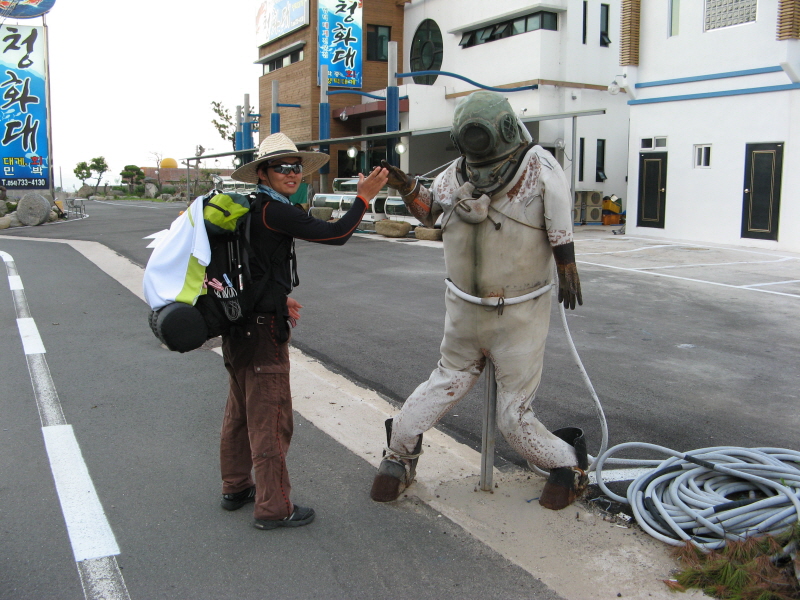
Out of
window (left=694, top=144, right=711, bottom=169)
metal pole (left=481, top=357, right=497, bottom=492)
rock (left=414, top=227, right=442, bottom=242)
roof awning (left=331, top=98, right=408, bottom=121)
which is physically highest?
roof awning (left=331, top=98, right=408, bottom=121)

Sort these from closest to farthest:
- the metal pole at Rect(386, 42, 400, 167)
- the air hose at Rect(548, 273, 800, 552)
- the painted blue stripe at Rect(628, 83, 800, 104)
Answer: the air hose at Rect(548, 273, 800, 552) → the painted blue stripe at Rect(628, 83, 800, 104) → the metal pole at Rect(386, 42, 400, 167)

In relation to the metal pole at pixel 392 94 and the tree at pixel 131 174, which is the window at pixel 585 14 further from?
the tree at pixel 131 174

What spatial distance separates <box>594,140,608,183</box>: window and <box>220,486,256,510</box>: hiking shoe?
22372 millimetres

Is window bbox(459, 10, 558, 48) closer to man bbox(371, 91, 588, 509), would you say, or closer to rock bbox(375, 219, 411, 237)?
rock bbox(375, 219, 411, 237)

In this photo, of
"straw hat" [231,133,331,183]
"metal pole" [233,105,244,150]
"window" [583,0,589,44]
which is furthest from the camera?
"metal pole" [233,105,244,150]

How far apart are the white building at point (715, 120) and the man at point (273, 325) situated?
52.0 ft

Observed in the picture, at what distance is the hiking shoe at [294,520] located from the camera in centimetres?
339

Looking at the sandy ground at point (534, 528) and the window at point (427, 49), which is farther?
the window at point (427, 49)

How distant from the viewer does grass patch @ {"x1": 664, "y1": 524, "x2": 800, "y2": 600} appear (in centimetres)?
263

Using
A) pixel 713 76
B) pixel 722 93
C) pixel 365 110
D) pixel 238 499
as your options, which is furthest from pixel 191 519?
pixel 365 110

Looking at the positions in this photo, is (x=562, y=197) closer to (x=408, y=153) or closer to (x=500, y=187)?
(x=500, y=187)

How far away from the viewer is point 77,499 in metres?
3.75

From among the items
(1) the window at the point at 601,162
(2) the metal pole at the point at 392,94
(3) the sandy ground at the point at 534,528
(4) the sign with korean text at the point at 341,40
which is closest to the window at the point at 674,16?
(1) the window at the point at 601,162

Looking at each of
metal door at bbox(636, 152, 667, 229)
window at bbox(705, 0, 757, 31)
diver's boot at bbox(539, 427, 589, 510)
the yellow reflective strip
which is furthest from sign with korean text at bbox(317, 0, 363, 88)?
diver's boot at bbox(539, 427, 589, 510)
